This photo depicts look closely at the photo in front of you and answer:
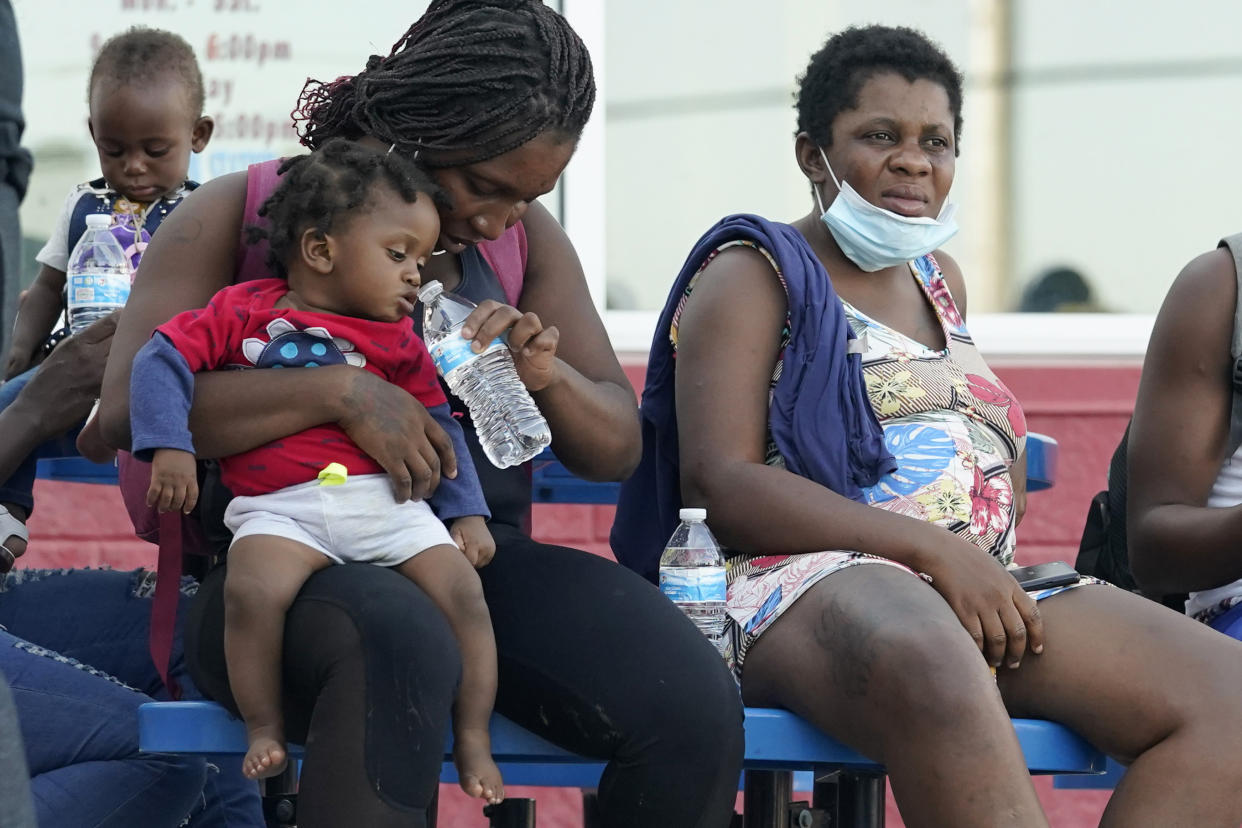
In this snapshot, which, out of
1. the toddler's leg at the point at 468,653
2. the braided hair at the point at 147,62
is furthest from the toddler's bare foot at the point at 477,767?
the braided hair at the point at 147,62

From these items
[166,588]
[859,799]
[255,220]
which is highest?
[255,220]

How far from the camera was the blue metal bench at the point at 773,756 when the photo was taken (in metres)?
2.29

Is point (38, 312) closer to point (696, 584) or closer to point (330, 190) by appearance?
point (330, 190)

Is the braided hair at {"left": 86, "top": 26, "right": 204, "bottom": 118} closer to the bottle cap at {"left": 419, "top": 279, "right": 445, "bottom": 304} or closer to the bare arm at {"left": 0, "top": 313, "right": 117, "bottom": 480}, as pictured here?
the bare arm at {"left": 0, "top": 313, "right": 117, "bottom": 480}

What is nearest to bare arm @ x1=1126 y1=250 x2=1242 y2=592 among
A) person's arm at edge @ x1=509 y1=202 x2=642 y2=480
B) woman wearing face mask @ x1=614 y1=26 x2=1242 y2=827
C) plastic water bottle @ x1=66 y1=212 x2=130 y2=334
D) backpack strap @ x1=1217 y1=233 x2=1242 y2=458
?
backpack strap @ x1=1217 y1=233 x2=1242 y2=458

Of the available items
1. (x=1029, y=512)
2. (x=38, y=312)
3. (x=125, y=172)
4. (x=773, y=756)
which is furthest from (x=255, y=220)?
(x=1029, y=512)

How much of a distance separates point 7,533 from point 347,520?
3.41 feet

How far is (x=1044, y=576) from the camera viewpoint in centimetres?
262

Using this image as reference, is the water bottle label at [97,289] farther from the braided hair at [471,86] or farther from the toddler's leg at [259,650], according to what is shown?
the toddler's leg at [259,650]

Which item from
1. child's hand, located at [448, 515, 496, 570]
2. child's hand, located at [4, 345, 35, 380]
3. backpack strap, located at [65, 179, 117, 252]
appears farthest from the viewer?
backpack strap, located at [65, 179, 117, 252]

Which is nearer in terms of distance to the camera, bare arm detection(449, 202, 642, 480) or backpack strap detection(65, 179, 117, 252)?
bare arm detection(449, 202, 642, 480)

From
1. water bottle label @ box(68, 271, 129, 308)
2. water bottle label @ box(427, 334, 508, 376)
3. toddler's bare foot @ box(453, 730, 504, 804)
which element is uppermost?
water bottle label @ box(427, 334, 508, 376)

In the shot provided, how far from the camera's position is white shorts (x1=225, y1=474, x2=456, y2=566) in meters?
2.27

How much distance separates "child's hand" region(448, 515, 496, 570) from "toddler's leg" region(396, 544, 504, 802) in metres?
0.06
